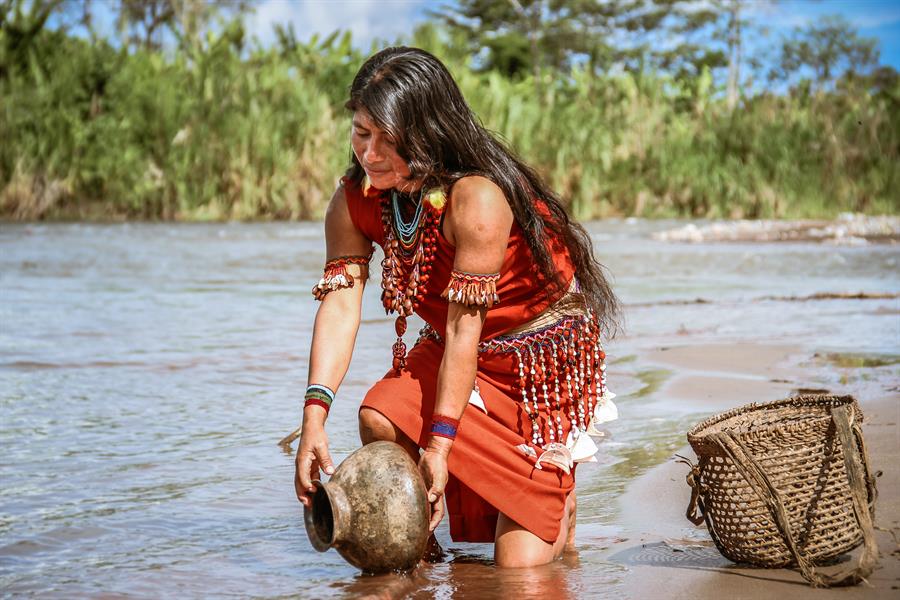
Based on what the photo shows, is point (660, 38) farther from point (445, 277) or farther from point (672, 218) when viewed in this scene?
point (445, 277)

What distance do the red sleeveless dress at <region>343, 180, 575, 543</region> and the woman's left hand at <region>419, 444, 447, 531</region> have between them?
11cm

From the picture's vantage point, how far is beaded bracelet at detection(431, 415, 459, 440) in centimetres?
276

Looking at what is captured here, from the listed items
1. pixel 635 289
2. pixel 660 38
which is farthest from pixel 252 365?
pixel 660 38

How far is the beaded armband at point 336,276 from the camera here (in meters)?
3.07

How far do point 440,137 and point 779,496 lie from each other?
108 centimetres

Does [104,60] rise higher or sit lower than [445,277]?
higher

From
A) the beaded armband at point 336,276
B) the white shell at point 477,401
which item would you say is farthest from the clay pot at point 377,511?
the beaded armband at point 336,276

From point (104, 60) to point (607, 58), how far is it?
35557 millimetres

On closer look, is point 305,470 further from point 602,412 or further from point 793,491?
point 793,491

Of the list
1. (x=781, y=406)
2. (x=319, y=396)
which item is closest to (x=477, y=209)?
(x=319, y=396)

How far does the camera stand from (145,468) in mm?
3914

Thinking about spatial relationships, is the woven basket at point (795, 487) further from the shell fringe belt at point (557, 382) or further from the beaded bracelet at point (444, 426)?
the beaded bracelet at point (444, 426)

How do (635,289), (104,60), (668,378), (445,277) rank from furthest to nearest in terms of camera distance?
(104,60)
(635,289)
(668,378)
(445,277)

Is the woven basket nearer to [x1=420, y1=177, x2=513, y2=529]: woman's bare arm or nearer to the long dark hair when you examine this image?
[x1=420, y1=177, x2=513, y2=529]: woman's bare arm
